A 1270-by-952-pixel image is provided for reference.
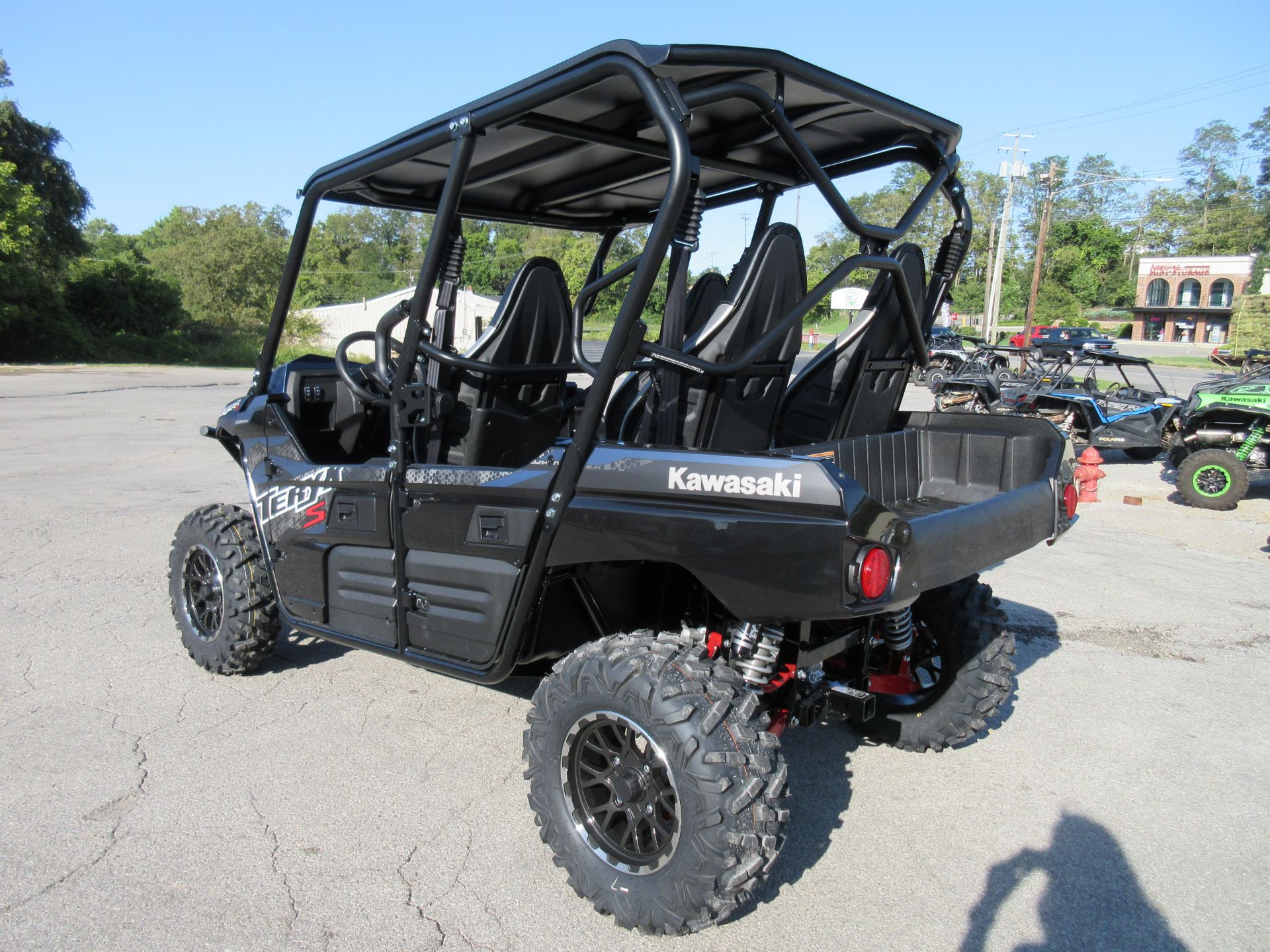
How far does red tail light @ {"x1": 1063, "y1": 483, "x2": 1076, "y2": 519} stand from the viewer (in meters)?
3.34

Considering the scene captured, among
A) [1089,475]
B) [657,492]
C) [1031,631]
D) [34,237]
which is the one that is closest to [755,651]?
[657,492]

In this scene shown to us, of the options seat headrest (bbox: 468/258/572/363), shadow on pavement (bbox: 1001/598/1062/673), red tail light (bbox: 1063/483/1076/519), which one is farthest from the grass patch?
seat headrest (bbox: 468/258/572/363)

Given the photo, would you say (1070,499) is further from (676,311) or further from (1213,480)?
(1213,480)

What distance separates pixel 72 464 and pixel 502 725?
8939 millimetres

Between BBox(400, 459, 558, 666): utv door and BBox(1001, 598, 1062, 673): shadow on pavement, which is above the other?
BBox(400, 459, 558, 666): utv door

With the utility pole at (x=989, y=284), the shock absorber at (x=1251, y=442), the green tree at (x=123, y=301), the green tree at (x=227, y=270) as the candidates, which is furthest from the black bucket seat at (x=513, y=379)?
the green tree at (x=227, y=270)

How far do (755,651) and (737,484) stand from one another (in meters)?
0.66

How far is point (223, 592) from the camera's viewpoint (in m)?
4.25

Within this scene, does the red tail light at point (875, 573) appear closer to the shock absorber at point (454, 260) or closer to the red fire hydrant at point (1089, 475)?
the shock absorber at point (454, 260)

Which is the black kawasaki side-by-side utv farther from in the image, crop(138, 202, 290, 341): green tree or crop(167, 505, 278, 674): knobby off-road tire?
crop(138, 202, 290, 341): green tree

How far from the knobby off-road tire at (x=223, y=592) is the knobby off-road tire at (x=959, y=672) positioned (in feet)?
8.77

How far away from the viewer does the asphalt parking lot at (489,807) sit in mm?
2670

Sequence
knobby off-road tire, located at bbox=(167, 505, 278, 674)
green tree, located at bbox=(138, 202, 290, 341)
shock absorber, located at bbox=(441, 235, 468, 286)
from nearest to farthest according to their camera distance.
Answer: shock absorber, located at bbox=(441, 235, 468, 286)
knobby off-road tire, located at bbox=(167, 505, 278, 674)
green tree, located at bbox=(138, 202, 290, 341)

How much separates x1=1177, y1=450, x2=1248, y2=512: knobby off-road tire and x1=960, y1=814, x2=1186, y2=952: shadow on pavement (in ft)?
24.7
